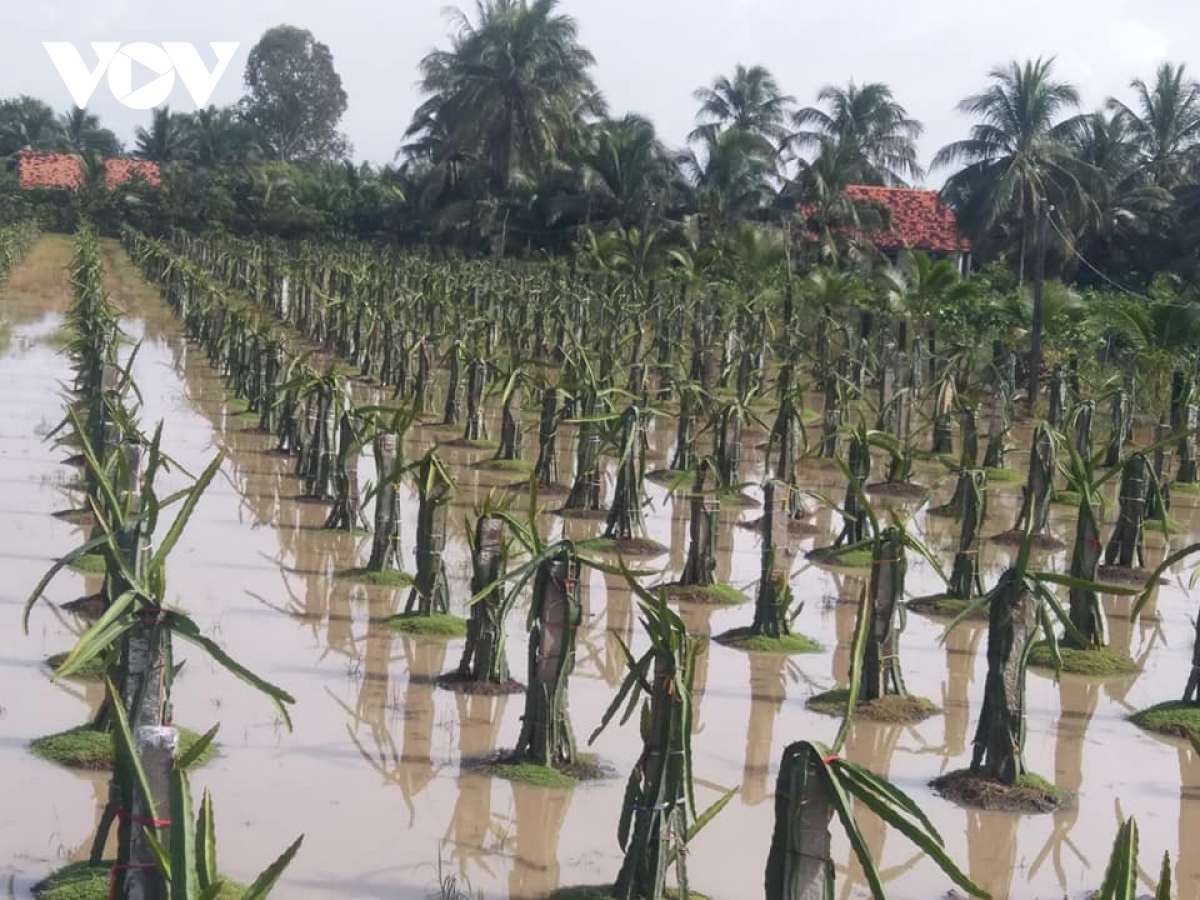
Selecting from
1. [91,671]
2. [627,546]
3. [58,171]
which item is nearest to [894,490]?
[627,546]

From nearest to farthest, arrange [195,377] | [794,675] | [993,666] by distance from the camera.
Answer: [993,666] < [794,675] < [195,377]

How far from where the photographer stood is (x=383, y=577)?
10297 mm

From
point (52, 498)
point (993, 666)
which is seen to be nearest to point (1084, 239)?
point (52, 498)

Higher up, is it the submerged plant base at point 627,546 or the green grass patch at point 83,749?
the submerged plant base at point 627,546

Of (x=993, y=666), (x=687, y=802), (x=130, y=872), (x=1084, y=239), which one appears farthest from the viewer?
(x=1084, y=239)

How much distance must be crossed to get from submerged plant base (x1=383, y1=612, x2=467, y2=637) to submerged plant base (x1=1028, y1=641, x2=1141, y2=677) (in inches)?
123

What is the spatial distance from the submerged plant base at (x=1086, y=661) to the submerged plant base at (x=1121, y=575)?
1.98 m

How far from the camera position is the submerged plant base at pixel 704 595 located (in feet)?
33.1

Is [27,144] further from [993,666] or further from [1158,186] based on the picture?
[993,666]

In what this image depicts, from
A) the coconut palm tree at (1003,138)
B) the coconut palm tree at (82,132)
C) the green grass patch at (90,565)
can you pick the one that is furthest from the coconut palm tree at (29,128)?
the green grass patch at (90,565)

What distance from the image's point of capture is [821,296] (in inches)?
969

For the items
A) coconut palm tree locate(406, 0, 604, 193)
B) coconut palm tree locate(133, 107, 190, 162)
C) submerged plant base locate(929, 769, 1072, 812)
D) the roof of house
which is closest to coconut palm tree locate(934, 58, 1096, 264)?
coconut palm tree locate(406, 0, 604, 193)

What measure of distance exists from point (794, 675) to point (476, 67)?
33867 millimetres

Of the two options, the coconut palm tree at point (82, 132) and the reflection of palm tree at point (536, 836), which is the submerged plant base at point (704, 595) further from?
the coconut palm tree at point (82, 132)
